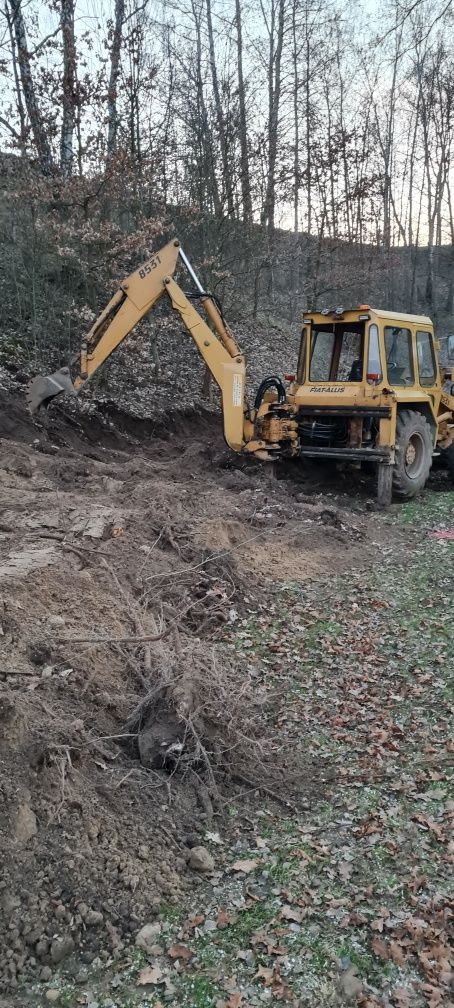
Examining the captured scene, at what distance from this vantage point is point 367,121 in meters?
30.3

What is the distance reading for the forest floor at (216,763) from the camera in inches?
119

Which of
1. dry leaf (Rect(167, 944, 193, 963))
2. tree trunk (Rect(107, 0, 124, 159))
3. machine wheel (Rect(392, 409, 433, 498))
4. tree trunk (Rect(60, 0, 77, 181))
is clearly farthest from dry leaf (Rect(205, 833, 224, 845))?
tree trunk (Rect(60, 0, 77, 181))

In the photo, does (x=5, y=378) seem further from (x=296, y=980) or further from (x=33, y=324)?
(x=296, y=980)

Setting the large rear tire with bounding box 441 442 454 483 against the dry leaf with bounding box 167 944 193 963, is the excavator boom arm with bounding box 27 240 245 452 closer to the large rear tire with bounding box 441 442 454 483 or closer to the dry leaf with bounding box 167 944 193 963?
the large rear tire with bounding box 441 442 454 483

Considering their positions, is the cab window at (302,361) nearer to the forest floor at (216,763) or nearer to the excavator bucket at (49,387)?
the excavator bucket at (49,387)

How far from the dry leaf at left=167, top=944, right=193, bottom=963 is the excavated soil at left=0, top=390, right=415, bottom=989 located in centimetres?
→ 20

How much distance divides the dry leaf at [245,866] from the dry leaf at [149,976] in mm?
679

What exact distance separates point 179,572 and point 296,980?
3847mm

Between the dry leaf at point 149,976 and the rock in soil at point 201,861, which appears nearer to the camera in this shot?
the dry leaf at point 149,976

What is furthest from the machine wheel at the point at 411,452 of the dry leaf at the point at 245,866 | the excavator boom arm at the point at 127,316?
the dry leaf at the point at 245,866

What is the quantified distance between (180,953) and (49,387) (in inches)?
301

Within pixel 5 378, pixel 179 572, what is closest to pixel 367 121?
pixel 5 378

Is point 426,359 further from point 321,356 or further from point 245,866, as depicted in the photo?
point 245,866

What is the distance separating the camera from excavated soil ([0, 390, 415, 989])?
127 inches
